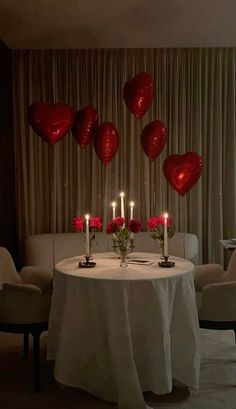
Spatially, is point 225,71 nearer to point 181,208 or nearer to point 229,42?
point 229,42

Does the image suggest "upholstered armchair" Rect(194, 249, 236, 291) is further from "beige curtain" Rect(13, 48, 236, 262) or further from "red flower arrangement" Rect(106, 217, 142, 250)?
"beige curtain" Rect(13, 48, 236, 262)

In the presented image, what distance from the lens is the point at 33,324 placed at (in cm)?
288

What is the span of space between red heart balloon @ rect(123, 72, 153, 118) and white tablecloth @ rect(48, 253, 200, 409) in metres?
1.66

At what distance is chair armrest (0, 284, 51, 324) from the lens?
288 cm

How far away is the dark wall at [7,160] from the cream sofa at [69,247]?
0.26 metres

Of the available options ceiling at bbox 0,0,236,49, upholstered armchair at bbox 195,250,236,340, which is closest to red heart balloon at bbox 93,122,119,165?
ceiling at bbox 0,0,236,49

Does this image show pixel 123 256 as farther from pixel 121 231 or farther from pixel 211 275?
pixel 211 275

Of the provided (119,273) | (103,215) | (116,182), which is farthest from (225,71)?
(119,273)

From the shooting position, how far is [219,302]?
2.86 m

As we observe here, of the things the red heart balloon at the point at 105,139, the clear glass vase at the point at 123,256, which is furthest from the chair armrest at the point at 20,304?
the red heart balloon at the point at 105,139

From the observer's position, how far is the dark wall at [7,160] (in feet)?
15.5

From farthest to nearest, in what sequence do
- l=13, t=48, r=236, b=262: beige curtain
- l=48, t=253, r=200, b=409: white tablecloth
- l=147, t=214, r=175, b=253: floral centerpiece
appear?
l=13, t=48, r=236, b=262: beige curtain < l=147, t=214, r=175, b=253: floral centerpiece < l=48, t=253, r=200, b=409: white tablecloth

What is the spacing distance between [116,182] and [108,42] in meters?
1.52

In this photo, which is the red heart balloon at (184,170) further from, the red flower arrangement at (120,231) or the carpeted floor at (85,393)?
the carpeted floor at (85,393)
